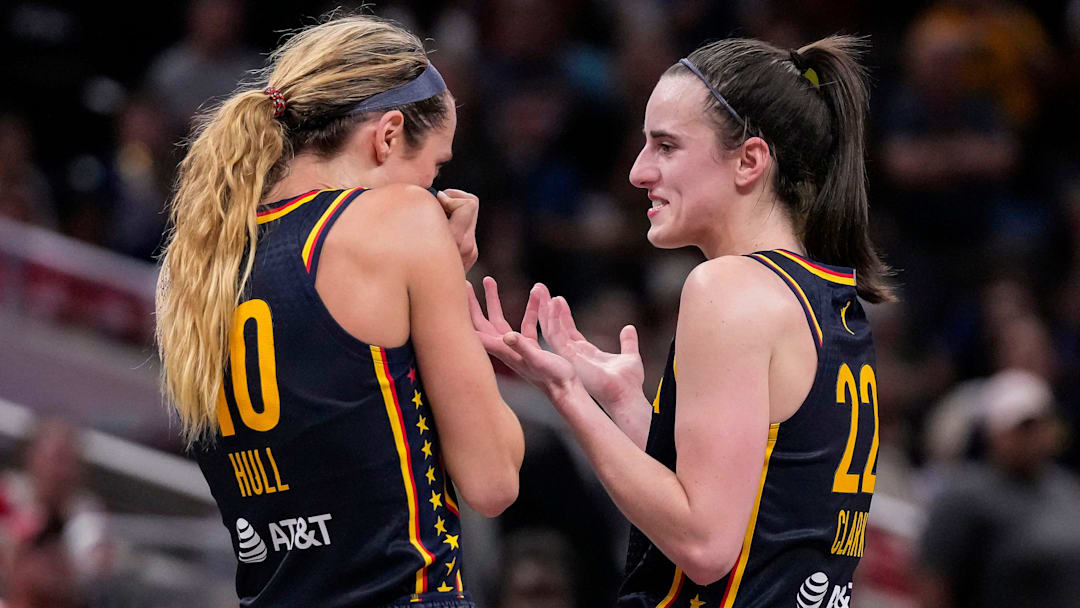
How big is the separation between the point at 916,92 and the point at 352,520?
6.02 meters

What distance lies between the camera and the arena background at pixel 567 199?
6.76m

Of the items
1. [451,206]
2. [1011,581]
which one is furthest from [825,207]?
[1011,581]

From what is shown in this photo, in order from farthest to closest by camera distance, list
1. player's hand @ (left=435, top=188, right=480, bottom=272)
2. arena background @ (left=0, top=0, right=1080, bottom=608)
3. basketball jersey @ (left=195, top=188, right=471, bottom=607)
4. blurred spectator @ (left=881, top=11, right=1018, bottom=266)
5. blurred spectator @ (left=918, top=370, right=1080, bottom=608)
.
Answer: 1. blurred spectator @ (left=881, top=11, right=1018, bottom=266)
2. arena background @ (left=0, top=0, right=1080, bottom=608)
3. blurred spectator @ (left=918, top=370, right=1080, bottom=608)
4. player's hand @ (left=435, top=188, right=480, bottom=272)
5. basketball jersey @ (left=195, top=188, right=471, bottom=607)

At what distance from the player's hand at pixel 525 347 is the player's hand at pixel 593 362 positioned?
3 cm

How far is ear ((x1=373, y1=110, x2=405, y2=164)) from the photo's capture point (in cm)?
275

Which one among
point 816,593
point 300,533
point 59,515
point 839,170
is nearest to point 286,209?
point 300,533

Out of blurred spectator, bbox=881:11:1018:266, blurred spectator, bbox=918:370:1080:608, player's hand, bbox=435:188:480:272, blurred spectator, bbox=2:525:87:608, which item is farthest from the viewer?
blurred spectator, bbox=881:11:1018:266

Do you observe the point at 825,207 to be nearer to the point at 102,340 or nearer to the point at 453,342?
the point at 453,342

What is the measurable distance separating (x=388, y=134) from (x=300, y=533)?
0.75m

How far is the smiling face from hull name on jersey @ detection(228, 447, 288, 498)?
2.75 feet

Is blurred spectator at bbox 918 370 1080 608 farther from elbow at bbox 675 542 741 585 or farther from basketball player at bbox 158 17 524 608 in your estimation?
basketball player at bbox 158 17 524 608

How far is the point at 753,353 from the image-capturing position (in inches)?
103

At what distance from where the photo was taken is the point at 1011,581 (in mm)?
5973

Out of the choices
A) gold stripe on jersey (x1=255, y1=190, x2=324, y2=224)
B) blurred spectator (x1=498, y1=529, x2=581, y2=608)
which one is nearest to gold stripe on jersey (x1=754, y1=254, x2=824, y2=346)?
gold stripe on jersey (x1=255, y1=190, x2=324, y2=224)
